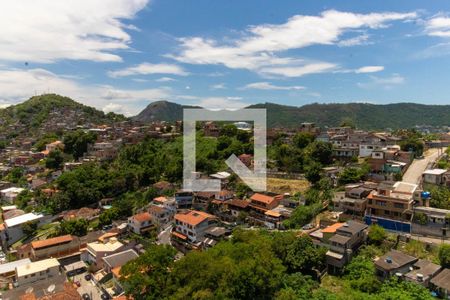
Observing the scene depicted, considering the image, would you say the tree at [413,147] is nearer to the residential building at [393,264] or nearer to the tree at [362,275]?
the residential building at [393,264]

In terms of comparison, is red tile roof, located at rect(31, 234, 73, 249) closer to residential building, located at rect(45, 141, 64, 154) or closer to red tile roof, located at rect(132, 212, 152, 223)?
red tile roof, located at rect(132, 212, 152, 223)

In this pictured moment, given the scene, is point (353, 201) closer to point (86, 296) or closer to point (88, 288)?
point (86, 296)

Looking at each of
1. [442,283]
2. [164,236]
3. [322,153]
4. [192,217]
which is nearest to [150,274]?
[192,217]

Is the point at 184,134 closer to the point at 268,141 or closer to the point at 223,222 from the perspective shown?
the point at 268,141

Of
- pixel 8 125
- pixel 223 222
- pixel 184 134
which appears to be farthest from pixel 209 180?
pixel 8 125

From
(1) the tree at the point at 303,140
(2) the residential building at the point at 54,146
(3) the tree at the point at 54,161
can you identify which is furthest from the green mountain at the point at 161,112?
(1) the tree at the point at 303,140

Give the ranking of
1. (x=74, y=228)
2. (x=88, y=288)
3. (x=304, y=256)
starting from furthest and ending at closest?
(x=74, y=228) → (x=88, y=288) → (x=304, y=256)
